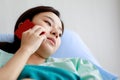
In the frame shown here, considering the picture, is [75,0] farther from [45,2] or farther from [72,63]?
[72,63]

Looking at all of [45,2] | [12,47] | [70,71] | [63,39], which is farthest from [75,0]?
[70,71]

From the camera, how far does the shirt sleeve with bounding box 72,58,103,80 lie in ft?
3.63

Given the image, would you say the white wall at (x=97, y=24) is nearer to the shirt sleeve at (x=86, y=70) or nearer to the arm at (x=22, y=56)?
the shirt sleeve at (x=86, y=70)

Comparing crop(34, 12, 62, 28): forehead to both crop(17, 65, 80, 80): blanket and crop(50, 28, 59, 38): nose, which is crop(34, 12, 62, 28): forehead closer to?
crop(50, 28, 59, 38): nose

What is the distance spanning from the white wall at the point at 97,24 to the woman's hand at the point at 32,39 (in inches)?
28.3

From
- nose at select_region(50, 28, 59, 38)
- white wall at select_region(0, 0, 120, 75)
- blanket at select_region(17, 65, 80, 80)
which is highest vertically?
white wall at select_region(0, 0, 120, 75)

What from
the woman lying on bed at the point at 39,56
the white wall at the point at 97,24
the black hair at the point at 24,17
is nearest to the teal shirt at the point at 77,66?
the woman lying on bed at the point at 39,56

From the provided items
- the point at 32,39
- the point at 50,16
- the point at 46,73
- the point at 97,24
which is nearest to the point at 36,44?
the point at 32,39

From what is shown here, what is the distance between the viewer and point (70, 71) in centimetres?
108

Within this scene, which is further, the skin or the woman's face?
the woman's face

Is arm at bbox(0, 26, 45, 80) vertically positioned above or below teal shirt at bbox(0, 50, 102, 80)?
below

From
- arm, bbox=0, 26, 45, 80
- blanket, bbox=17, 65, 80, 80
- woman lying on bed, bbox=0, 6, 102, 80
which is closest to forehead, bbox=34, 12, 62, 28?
woman lying on bed, bbox=0, 6, 102, 80

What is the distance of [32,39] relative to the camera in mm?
992

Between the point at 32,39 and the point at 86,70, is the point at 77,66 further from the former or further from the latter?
the point at 32,39
